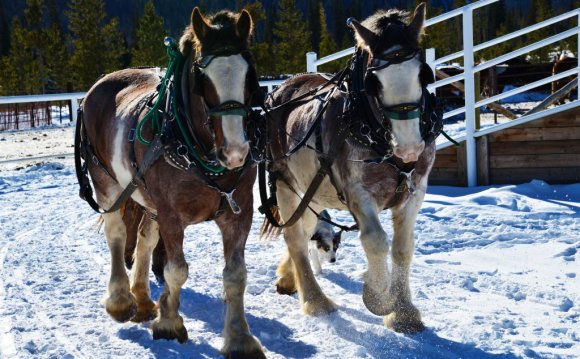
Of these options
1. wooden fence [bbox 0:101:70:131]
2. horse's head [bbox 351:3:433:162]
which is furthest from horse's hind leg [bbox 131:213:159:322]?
wooden fence [bbox 0:101:70:131]

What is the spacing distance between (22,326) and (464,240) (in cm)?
440

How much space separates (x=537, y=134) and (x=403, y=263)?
5.50m

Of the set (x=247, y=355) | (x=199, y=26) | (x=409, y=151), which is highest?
(x=199, y=26)

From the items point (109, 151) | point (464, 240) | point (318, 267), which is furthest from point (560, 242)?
point (109, 151)

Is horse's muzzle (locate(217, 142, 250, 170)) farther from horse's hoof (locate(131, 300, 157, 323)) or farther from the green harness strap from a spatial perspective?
horse's hoof (locate(131, 300, 157, 323))

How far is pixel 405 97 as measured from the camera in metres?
4.15

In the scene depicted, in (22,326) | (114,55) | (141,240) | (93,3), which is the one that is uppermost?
(93,3)

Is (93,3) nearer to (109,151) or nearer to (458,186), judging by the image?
(458,186)

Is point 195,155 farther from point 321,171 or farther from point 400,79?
point 400,79

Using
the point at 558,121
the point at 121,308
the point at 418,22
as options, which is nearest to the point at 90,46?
the point at 558,121

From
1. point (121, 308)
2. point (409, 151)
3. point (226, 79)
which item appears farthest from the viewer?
point (121, 308)

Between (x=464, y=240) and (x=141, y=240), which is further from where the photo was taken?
(x=464, y=240)

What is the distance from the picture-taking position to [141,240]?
18.0ft

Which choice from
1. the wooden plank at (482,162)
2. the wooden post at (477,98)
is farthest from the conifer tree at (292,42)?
the wooden plank at (482,162)
